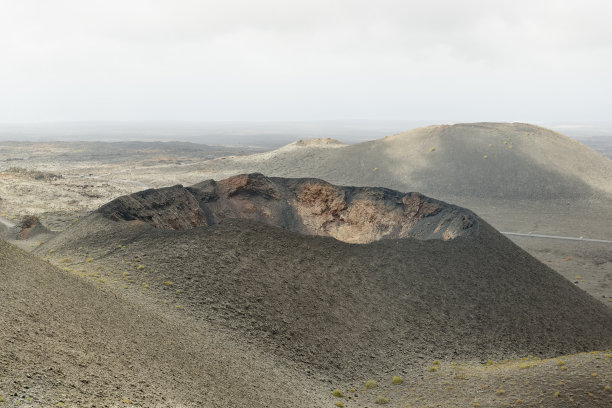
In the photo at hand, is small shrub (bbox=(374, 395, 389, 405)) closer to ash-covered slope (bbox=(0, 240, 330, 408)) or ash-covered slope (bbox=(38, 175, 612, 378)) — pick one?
ash-covered slope (bbox=(38, 175, 612, 378))

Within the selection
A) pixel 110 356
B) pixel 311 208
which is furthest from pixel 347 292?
pixel 311 208

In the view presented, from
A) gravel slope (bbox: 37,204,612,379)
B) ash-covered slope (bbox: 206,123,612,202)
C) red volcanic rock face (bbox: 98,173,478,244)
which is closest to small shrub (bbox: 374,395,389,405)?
gravel slope (bbox: 37,204,612,379)

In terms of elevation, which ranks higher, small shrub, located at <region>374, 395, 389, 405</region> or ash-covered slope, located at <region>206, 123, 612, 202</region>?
ash-covered slope, located at <region>206, 123, 612, 202</region>

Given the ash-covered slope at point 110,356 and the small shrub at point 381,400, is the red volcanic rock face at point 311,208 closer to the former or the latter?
the ash-covered slope at point 110,356

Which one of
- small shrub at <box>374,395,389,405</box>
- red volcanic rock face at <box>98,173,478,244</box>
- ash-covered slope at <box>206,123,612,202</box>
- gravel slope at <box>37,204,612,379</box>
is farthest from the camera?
ash-covered slope at <box>206,123,612,202</box>

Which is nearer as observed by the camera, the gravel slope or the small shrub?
the small shrub

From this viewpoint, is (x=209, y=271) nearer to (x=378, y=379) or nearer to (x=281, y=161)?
(x=378, y=379)

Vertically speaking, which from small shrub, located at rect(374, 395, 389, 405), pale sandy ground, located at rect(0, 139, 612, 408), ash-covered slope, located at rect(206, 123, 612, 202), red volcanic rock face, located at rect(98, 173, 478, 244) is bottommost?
small shrub, located at rect(374, 395, 389, 405)

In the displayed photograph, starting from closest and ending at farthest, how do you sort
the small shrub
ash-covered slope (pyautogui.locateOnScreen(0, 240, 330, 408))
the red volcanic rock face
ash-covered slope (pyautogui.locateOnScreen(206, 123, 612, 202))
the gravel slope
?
ash-covered slope (pyautogui.locateOnScreen(0, 240, 330, 408)) → the small shrub → the gravel slope → the red volcanic rock face → ash-covered slope (pyautogui.locateOnScreen(206, 123, 612, 202))
